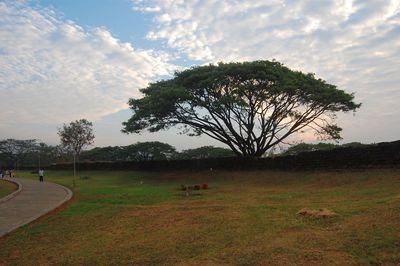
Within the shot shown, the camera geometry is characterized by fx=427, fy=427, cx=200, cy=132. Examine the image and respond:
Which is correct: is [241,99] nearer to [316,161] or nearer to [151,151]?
[316,161]

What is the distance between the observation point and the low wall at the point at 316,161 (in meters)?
20.0

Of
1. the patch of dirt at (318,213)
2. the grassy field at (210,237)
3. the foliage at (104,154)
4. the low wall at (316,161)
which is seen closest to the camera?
the grassy field at (210,237)

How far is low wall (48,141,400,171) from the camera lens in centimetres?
2003

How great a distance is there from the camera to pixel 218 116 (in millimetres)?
32469

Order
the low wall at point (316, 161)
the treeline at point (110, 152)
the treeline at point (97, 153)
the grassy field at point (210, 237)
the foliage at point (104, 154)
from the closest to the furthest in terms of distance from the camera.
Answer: the grassy field at point (210, 237) < the low wall at point (316, 161) < the treeline at point (110, 152) < the treeline at point (97, 153) < the foliage at point (104, 154)

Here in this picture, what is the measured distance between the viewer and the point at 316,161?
24547 millimetres

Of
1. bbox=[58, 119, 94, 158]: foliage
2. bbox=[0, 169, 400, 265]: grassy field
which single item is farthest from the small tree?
bbox=[0, 169, 400, 265]: grassy field

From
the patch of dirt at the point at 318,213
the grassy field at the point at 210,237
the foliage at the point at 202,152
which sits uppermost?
the foliage at the point at 202,152

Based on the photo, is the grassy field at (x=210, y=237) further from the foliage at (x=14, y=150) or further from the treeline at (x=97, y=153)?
the foliage at (x=14, y=150)

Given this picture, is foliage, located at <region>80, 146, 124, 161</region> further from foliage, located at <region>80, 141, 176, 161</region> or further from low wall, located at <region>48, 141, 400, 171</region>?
low wall, located at <region>48, 141, 400, 171</region>

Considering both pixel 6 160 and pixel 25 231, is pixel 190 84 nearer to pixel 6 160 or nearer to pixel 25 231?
pixel 25 231

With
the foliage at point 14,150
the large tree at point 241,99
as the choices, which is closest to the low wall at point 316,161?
the large tree at point 241,99

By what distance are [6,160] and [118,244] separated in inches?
3296

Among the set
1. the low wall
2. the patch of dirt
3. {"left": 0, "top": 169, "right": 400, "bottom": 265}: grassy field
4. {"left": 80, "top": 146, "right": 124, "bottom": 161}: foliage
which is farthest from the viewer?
{"left": 80, "top": 146, "right": 124, "bottom": 161}: foliage
